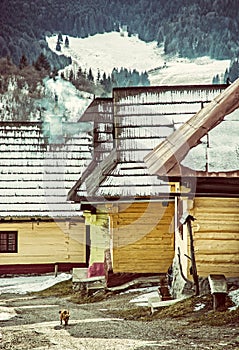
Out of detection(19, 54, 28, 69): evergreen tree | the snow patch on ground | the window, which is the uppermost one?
detection(19, 54, 28, 69): evergreen tree

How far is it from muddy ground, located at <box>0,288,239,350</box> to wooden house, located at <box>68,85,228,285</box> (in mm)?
1960

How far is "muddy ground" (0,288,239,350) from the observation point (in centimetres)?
628

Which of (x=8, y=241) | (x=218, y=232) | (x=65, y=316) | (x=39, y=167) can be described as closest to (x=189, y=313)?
(x=218, y=232)

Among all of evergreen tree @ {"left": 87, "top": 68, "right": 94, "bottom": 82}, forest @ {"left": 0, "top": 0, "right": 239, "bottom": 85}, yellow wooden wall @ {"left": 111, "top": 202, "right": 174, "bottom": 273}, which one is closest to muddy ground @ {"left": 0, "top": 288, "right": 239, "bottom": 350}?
yellow wooden wall @ {"left": 111, "top": 202, "right": 174, "bottom": 273}

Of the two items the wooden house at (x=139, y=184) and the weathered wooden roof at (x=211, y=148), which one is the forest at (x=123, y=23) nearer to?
the wooden house at (x=139, y=184)

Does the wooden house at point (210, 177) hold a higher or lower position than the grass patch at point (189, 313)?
higher

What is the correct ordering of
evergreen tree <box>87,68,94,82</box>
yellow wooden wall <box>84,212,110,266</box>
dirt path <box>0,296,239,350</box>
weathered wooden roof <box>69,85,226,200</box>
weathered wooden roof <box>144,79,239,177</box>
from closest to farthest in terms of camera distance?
dirt path <box>0,296,239,350</box>
weathered wooden roof <box>144,79,239,177</box>
weathered wooden roof <box>69,85,226,200</box>
yellow wooden wall <box>84,212,110,266</box>
evergreen tree <box>87,68,94,82</box>

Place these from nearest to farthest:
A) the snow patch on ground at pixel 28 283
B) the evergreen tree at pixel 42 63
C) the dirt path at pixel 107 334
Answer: the dirt path at pixel 107 334 < the snow patch on ground at pixel 28 283 < the evergreen tree at pixel 42 63

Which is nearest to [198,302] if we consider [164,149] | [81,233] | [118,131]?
[164,149]

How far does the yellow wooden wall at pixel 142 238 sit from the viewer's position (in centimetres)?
1156

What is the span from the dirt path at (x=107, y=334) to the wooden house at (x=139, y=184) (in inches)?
99.3

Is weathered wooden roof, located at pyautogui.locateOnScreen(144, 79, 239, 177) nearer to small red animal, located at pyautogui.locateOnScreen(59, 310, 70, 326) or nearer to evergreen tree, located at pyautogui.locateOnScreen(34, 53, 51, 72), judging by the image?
small red animal, located at pyautogui.locateOnScreen(59, 310, 70, 326)

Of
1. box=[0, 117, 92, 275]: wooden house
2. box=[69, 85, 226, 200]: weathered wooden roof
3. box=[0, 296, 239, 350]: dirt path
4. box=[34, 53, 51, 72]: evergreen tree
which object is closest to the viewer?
box=[0, 296, 239, 350]: dirt path

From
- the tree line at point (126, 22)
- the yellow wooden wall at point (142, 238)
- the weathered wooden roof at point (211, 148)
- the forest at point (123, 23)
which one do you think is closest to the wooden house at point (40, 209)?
the yellow wooden wall at point (142, 238)
